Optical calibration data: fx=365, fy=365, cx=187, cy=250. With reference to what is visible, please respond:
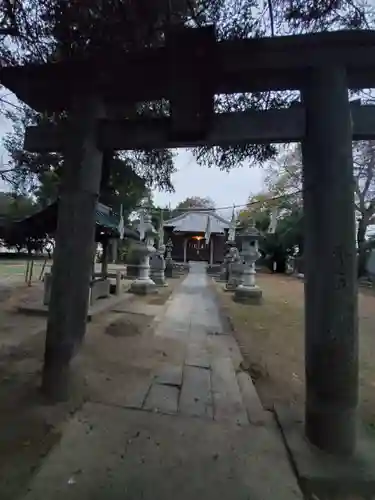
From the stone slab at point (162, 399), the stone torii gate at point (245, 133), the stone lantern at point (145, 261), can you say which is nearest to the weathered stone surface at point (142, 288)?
the stone lantern at point (145, 261)

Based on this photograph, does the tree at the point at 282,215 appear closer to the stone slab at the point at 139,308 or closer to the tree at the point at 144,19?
the stone slab at the point at 139,308

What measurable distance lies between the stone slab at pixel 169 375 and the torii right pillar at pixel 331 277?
1.59 metres

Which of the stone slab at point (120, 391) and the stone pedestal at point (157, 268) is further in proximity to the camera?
the stone pedestal at point (157, 268)

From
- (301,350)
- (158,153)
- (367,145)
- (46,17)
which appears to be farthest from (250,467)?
(367,145)

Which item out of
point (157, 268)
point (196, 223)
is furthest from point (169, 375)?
point (196, 223)

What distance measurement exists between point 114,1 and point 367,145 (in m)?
14.8

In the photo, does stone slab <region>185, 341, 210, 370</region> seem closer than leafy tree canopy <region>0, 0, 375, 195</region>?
No

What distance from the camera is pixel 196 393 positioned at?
3467mm

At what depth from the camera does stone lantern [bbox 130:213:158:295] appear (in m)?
11.5

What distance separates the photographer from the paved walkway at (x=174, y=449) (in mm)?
1980

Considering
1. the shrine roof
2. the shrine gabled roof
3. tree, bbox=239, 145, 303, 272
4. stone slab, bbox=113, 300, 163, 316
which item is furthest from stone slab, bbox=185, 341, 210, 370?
the shrine gabled roof

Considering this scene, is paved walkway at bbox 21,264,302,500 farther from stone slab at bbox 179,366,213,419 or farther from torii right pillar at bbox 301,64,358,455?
torii right pillar at bbox 301,64,358,455

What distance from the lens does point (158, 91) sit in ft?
9.98

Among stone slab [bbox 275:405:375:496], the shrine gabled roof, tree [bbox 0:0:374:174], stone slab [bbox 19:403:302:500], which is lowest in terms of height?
stone slab [bbox 19:403:302:500]
